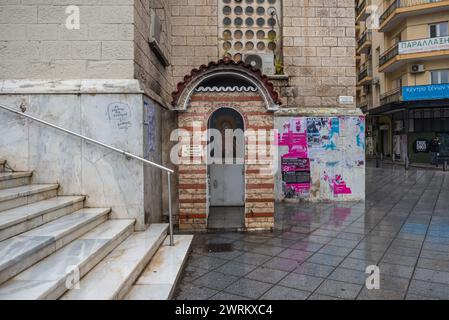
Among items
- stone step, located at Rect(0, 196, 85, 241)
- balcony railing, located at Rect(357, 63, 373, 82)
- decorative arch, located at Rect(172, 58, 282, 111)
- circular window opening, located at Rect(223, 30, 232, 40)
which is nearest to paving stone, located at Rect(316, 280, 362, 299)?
decorative arch, located at Rect(172, 58, 282, 111)

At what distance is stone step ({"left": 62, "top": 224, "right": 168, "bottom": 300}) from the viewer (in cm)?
319

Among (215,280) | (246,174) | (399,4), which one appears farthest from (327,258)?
(399,4)

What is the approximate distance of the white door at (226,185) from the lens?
8.22 m

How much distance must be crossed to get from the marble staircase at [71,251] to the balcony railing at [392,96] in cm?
2408

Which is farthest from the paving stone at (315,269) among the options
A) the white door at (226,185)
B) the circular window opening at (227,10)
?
the circular window opening at (227,10)

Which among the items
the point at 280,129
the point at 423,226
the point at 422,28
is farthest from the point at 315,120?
the point at 422,28

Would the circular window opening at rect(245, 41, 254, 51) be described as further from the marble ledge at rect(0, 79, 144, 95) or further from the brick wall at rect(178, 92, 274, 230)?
the marble ledge at rect(0, 79, 144, 95)

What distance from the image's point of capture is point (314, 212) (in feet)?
26.6

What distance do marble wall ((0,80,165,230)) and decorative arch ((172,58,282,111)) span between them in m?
1.05

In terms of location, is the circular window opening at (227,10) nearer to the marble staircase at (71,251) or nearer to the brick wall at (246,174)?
the brick wall at (246,174)

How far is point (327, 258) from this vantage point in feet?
16.1

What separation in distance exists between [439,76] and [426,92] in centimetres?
249

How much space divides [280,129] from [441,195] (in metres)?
5.66
